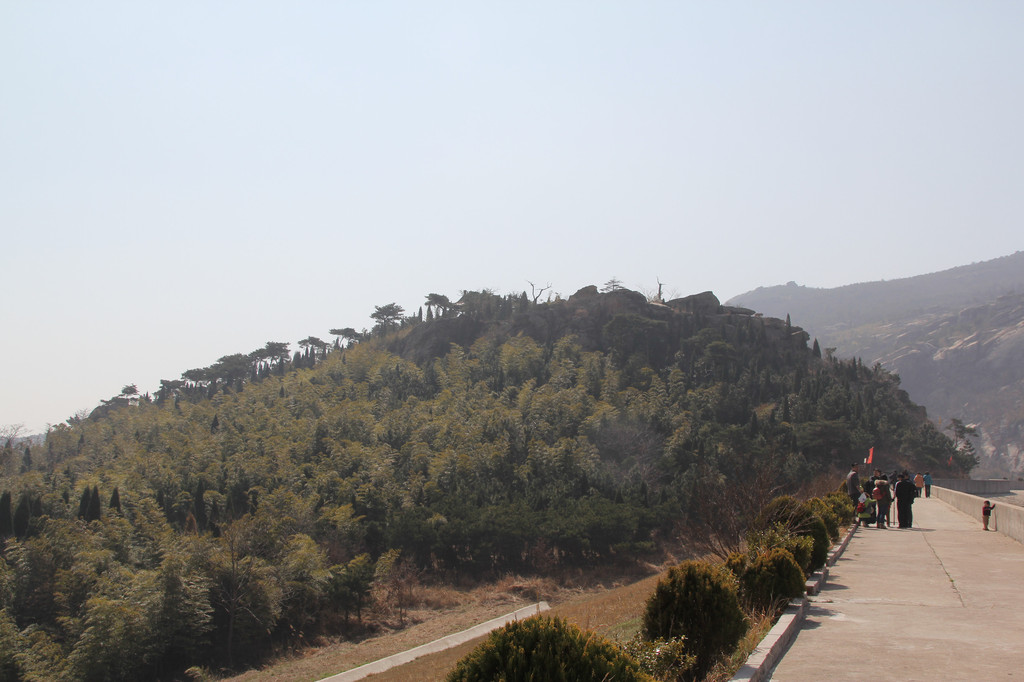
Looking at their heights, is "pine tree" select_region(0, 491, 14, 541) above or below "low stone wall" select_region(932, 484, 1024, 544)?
below

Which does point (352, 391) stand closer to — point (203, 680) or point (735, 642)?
point (203, 680)

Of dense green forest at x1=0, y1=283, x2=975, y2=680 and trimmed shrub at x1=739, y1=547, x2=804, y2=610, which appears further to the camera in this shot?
dense green forest at x1=0, y1=283, x2=975, y2=680

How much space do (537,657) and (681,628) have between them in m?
3.07

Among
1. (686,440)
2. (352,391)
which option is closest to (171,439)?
(352,391)

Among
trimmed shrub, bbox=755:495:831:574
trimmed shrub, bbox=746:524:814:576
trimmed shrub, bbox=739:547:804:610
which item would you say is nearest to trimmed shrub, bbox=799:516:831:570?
trimmed shrub, bbox=755:495:831:574

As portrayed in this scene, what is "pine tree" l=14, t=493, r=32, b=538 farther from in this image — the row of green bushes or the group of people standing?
the row of green bushes

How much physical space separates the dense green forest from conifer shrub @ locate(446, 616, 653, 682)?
1294 centimetres

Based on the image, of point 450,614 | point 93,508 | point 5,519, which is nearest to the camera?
point 450,614

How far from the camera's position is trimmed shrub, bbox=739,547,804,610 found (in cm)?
989

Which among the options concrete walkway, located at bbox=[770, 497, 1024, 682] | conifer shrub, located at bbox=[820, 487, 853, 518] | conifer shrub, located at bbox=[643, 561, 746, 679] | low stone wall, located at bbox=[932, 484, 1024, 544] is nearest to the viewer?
conifer shrub, located at bbox=[643, 561, 746, 679]

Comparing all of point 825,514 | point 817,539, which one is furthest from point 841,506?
point 817,539

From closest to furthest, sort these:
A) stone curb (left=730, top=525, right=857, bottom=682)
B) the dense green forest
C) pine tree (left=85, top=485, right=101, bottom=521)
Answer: stone curb (left=730, top=525, right=857, bottom=682) → the dense green forest → pine tree (left=85, top=485, right=101, bottom=521)

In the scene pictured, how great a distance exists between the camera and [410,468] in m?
66.6

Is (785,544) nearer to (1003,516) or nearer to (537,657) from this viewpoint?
(537,657)
